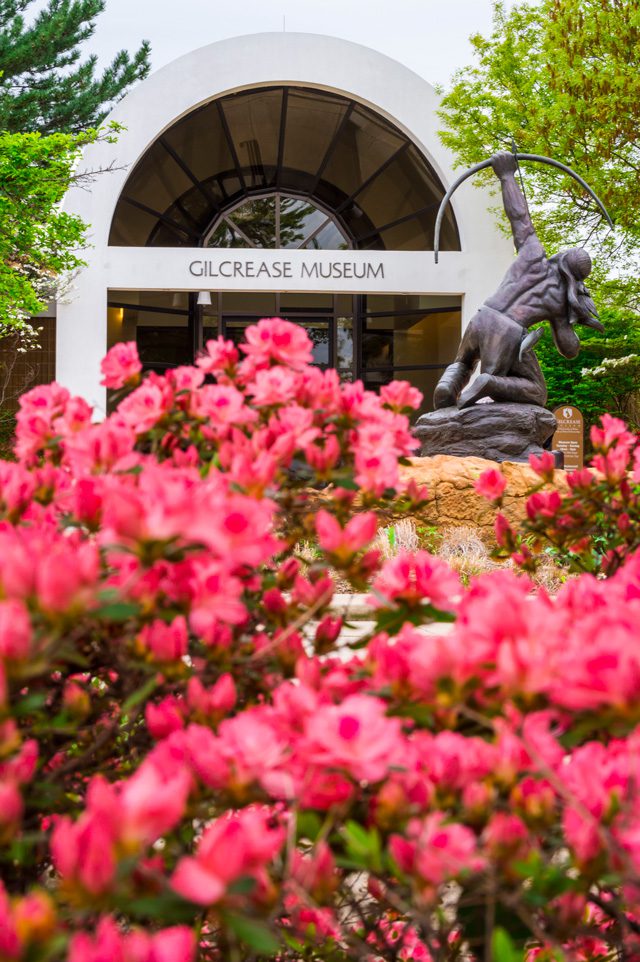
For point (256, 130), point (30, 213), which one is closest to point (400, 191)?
point (256, 130)

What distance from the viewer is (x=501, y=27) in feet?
46.7

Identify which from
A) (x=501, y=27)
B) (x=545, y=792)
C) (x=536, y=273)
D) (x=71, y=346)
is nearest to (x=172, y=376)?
(x=545, y=792)

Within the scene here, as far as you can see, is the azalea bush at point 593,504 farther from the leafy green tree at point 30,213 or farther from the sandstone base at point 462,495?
the leafy green tree at point 30,213

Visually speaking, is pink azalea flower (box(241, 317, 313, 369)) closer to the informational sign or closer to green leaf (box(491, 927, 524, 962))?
green leaf (box(491, 927, 524, 962))

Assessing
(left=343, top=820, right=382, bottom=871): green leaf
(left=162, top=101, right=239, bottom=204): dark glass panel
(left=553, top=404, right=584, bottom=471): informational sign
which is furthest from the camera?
(left=162, top=101, right=239, bottom=204): dark glass panel

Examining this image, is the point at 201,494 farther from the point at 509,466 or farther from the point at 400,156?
the point at 400,156

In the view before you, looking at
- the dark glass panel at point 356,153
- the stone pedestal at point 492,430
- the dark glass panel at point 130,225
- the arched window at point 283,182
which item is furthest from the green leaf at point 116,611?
the dark glass panel at point 356,153

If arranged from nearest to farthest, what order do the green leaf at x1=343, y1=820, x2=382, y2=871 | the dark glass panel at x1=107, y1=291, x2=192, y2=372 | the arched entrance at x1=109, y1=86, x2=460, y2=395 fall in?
the green leaf at x1=343, y1=820, x2=382, y2=871
the arched entrance at x1=109, y1=86, x2=460, y2=395
the dark glass panel at x1=107, y1=291, x2=192, y2=372

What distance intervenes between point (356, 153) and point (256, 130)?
2.13 m

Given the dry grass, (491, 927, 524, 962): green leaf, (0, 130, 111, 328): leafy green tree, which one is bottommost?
the dry grass

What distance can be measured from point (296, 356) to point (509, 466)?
19.2 ft

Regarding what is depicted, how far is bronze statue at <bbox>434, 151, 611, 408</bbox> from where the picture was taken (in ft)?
26.8

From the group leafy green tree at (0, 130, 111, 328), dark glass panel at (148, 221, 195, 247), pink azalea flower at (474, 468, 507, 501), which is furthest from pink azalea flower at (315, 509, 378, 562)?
dark glass panel at (148, 221, 195, 247)

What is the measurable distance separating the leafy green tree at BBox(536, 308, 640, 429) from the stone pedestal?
8.41m
